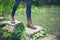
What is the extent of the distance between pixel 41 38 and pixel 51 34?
383 mm

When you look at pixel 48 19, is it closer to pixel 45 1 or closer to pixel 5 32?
pixel 5 32

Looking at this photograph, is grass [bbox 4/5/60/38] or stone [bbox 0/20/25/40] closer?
stone [bbox 0/20/25/40]

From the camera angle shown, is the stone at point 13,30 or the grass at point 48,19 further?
the grass at point 48,19

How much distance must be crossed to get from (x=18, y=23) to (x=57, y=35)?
3.18ft

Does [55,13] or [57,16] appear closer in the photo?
[57,16]

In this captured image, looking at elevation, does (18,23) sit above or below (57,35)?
above

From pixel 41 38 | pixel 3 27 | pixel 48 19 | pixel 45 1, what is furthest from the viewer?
pixel 45 1

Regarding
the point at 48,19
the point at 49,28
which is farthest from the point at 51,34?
the point at 48,19

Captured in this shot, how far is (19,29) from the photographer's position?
5098 mm

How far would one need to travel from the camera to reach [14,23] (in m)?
5.17

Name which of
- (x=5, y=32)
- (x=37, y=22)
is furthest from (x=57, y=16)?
Answer: (x=5, y=32)

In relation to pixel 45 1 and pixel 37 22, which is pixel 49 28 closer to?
pixel 37 22

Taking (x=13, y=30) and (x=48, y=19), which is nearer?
(x=13, y=30)

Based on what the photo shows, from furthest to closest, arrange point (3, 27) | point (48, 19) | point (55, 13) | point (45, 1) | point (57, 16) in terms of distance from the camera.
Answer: point (45, 1) → point (55, 13) → point (57, 16) → point (48, 19) → point (3, 27)
